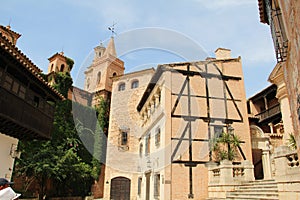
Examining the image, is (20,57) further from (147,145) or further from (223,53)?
(223,53)

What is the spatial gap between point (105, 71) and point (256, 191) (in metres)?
24.4

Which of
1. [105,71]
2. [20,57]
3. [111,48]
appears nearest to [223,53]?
[20,57]

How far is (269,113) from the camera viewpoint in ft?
66.9

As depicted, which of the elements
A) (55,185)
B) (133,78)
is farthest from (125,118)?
(55,185)

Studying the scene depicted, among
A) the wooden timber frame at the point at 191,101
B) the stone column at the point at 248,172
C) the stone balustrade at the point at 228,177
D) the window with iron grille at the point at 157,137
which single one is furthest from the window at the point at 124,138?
the stone column at the point at 248,172

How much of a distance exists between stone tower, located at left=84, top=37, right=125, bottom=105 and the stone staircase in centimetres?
1971

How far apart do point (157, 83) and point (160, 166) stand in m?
5.61

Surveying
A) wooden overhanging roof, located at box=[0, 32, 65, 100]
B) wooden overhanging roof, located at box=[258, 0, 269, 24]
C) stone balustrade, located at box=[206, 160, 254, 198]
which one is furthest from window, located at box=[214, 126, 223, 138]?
wooden overhanging roof, located at box=[0, 32, 65, 100]

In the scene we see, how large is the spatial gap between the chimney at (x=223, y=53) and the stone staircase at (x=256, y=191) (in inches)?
363

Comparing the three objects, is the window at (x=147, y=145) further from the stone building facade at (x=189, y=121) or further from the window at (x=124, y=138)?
the window at (x=124, y=138)

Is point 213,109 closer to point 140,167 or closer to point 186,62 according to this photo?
point 186,62

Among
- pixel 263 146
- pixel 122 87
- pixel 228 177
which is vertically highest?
pixel 122 87

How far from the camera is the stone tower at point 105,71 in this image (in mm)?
29328

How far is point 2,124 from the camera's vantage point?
9.88 metres
